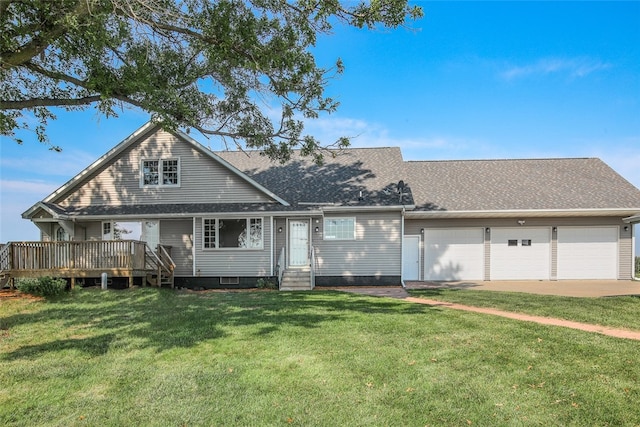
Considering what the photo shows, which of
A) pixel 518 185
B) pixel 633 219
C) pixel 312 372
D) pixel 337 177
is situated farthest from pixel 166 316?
pixel 633 219

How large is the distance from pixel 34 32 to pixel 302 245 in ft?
34.6

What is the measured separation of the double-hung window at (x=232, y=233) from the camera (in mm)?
15234

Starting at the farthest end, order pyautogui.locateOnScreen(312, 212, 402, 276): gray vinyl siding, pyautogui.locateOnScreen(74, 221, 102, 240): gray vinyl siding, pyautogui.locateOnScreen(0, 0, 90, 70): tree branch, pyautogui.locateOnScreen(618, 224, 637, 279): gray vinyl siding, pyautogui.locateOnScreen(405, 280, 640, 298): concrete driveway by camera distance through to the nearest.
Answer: pyautogui.locateOnScreen(618, 224, 637, 279): gray vinyl siding < pyautogui.locateOnScreen(74, 221, 102, 240): gray vinyl siding < pyautogui.locateOnScreen(312, 212, 402, 276): gray vinyl siding < pyautogui.locateOnScreen(405, 280, 640, 298): concrete driveway < pyautogui.locateOnScreen(0, 0, 90, 70): tree branch

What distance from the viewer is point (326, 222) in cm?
1547

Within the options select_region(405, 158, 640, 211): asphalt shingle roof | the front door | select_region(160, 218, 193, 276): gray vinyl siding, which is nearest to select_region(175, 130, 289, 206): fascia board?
the front door

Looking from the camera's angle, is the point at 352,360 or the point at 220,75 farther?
the point at 220,75

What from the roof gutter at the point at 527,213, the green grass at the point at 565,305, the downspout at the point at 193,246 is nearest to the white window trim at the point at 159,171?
the downspout at the point at 193,246

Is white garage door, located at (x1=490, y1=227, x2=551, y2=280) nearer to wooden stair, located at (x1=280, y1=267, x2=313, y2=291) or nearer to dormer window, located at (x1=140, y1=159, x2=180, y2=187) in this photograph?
wooden stair, located at (x1=280, y1=267, x2=313, y2=291)

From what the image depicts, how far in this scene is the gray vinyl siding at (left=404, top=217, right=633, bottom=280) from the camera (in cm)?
1634

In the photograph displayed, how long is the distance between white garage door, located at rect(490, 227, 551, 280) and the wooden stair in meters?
8.22

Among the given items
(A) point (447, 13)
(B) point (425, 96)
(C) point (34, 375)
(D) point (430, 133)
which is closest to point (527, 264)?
(D) point (430, 133)

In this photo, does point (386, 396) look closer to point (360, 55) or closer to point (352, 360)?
point (352, 360)

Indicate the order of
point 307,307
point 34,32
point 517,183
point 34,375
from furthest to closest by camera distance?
point 517,183 → point 307,307 → point 34,32 → point 34,375

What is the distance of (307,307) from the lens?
9695 millimetres
